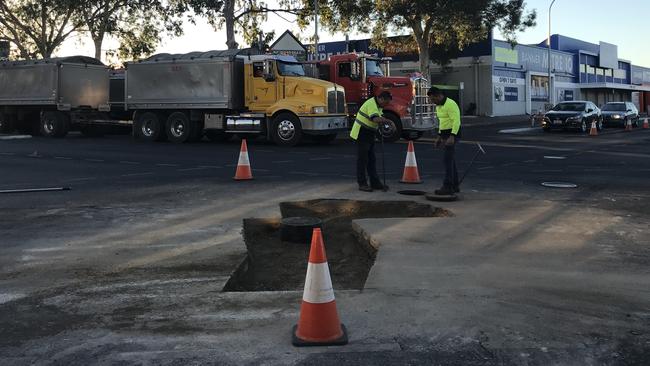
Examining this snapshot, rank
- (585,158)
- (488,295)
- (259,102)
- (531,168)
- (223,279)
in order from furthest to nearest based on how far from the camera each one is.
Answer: (259,102) → (585,158) → (531,168) → (223,279) → (488,295)

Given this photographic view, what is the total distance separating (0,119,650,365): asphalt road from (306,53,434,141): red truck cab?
15.6 feet

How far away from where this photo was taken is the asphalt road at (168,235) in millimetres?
3910

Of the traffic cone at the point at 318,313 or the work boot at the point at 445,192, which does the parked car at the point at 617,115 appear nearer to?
the work boot at the point at 445,192

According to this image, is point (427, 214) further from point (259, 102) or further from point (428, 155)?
point (259, 102)

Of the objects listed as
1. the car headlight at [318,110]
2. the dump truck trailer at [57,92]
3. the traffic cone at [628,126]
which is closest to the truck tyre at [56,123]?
the dump truck trailer at [57,92]

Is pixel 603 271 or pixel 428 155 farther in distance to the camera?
pixel 428 155

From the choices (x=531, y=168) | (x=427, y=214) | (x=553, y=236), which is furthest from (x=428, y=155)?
(x=553, y=236)

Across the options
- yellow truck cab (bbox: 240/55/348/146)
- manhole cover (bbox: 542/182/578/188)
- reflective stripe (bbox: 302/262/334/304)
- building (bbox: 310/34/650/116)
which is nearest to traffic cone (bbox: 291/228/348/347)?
reflective stripe (bbox: 302/262/334/304)

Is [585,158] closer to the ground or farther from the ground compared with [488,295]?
farther from the ground

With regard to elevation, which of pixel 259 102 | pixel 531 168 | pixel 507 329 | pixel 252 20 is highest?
pixel 252 20

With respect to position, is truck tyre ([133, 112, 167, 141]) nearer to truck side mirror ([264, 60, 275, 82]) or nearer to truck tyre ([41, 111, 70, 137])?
truck tyre ([41, 111, 70, 137])

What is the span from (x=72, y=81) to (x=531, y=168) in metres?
19.9

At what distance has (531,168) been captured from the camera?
14.2 m

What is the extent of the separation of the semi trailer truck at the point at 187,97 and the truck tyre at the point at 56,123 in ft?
0.14
